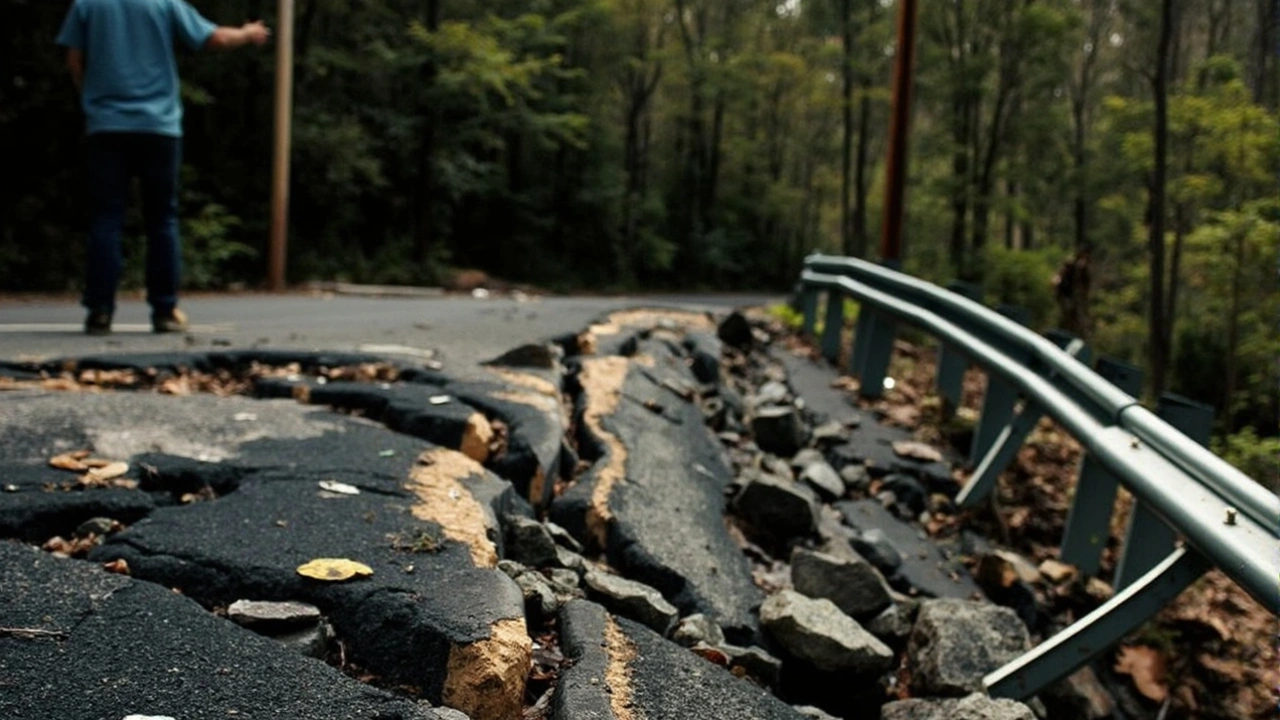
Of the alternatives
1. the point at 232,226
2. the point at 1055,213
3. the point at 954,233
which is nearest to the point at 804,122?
the point at 1055,213

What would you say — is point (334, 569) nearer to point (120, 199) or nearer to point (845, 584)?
point (845, 584)

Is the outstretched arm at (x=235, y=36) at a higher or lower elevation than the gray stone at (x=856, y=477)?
higher

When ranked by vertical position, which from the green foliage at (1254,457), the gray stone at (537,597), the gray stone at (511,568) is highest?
the gray stone at (511,568)

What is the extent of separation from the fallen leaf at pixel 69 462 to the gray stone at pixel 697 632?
1.77 metres

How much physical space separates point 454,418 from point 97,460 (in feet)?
3.73

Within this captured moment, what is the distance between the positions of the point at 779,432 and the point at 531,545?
2571 mm

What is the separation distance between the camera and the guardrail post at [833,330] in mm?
7180

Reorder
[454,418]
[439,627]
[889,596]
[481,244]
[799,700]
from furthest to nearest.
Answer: [481,244], [454,418], [889,596], [799,700], [439,627]

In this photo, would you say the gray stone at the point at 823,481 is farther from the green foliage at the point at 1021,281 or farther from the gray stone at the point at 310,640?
the green foliage at the point at 1021,281

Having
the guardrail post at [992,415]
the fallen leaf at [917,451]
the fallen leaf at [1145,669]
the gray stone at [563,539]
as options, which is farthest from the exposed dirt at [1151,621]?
the gray stone at [563,539]

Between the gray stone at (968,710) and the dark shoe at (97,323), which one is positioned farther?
the dark shoe at (97,323)

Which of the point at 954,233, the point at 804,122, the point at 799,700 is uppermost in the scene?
the point at 804,122

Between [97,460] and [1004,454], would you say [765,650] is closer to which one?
[1004,454]

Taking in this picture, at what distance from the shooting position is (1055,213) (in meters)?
39.3
